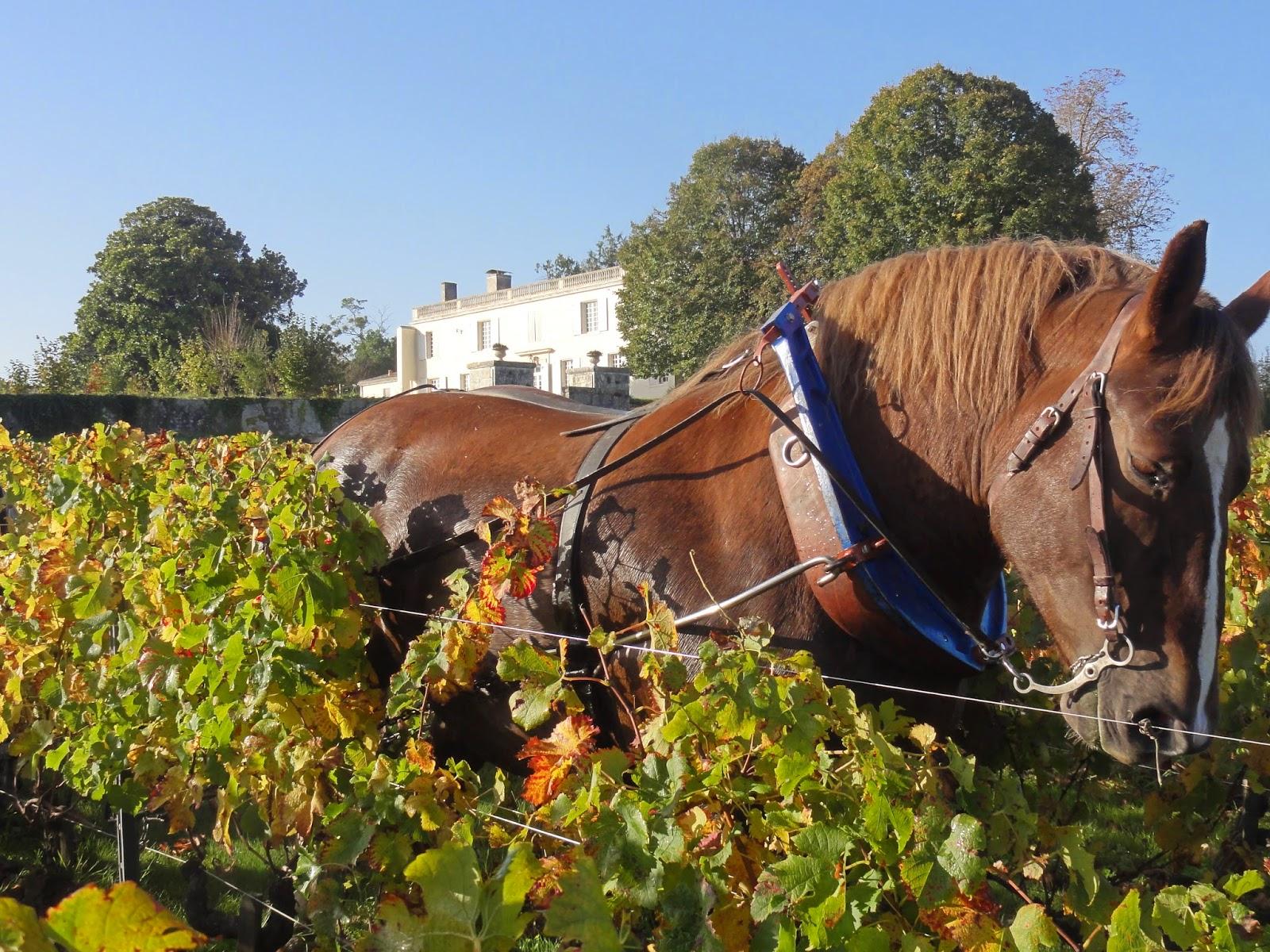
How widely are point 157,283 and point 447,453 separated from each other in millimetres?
52433

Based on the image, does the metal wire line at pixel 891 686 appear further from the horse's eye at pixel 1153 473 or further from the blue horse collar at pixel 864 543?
the horse's eye at pixel 1153 473

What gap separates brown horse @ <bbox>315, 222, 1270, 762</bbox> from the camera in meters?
1.66

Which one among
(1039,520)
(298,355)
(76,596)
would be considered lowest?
(76,596)

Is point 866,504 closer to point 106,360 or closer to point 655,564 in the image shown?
point 655,564

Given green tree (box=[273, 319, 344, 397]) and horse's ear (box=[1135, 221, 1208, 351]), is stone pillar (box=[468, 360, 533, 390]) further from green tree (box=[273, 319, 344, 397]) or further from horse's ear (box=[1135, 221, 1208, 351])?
horse's ear (box=[1135, 221, 1208, 351])

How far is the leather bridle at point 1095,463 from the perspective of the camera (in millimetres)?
1659

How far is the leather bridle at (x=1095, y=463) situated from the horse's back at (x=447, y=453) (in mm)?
1098

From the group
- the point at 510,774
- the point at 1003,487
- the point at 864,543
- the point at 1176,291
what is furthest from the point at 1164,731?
the point at 510,774

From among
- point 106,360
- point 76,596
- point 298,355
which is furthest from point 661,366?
point 76,596

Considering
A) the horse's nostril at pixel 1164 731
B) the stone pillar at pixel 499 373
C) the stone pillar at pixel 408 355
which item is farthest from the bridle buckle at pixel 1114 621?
the stone pillar at pixel 408 355

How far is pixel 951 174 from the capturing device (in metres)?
25.8

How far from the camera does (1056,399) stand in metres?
1.80

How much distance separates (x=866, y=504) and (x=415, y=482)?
1.40 meters

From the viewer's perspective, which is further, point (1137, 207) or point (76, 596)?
point (1137, 207)
